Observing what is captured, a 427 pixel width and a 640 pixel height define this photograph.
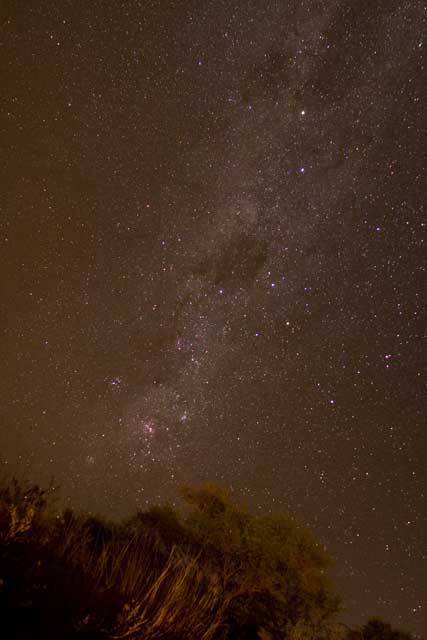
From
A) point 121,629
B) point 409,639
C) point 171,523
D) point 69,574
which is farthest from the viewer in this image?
point 409,639

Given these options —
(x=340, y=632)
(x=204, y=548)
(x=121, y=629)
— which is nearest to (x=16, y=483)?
(x=121, y=629)

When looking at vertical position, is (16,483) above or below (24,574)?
above

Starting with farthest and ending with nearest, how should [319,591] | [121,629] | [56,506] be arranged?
[319,591] → [56,506] → [121,629]

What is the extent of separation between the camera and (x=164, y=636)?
4.16 m

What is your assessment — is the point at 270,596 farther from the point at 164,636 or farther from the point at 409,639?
the point at 164,636

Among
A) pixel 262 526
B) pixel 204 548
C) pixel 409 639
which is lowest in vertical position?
pixel 409 639

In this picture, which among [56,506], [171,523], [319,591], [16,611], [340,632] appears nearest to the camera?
[16,611]

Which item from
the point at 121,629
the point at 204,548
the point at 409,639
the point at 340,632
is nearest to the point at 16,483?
the point at 121,629

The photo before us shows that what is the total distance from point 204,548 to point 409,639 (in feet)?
36.9

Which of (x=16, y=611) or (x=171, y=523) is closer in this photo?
(x=16, y=611)

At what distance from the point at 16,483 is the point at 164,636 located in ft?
6.16

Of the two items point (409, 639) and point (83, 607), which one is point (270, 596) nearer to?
point (409, 639)

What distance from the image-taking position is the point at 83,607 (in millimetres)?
3590

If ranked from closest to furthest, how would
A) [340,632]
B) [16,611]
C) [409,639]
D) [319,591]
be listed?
[16,611] < [340,632] < [319,591] < [409,639]
